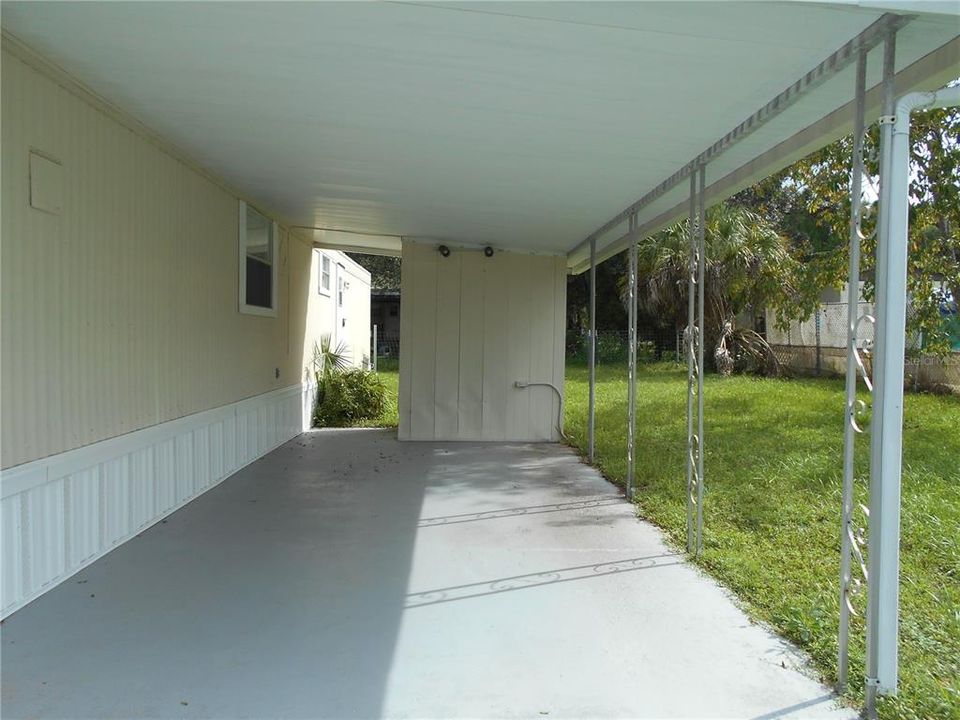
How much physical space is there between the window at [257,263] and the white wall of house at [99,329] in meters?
0.25

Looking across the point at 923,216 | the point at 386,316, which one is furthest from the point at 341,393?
the point at 386,316

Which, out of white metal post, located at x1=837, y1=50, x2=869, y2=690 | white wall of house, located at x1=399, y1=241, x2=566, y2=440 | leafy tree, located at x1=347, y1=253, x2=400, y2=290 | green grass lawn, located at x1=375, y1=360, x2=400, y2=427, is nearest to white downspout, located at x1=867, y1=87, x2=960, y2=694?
white metal post, located at x1=837, y1=50, x2=869, y2=690

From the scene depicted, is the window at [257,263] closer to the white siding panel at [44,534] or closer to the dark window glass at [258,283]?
the dark window glass at [258,283]

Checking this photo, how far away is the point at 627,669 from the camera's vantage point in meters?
2.69

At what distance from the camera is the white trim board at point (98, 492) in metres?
2.98

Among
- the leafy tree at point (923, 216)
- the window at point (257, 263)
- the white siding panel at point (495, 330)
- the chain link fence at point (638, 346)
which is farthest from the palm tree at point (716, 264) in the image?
the window at point (257, 263)

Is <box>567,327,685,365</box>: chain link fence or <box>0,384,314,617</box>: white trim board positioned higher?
<box>567,327,685,365</box>: chain link fence

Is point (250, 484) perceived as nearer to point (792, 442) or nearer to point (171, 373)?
point (171, 373)

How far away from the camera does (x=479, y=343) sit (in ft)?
26.9

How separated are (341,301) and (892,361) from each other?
1070 centimetres

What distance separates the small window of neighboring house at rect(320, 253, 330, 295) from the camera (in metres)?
10.1

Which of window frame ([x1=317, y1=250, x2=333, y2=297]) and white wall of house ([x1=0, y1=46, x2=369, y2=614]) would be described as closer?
white wall of house ([x1=0, y1=46, x2=369, y2=614])

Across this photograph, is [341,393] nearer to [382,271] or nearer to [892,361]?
[892,361]

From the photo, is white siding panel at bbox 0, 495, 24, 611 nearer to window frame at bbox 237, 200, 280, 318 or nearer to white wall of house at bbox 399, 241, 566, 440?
window frame at bbox 237, 200, 280, 318
